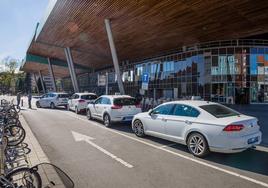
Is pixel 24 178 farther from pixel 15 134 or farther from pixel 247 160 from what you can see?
pixel 247 160

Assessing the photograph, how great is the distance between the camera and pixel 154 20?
66.1 ft

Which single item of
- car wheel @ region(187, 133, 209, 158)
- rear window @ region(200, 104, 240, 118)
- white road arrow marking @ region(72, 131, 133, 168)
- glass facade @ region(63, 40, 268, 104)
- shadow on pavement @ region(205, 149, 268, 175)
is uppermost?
glass facade @ region(63, 40, 268, 104)

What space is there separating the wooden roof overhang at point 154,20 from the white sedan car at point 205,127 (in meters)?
9.99

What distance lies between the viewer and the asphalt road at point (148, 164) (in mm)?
5531

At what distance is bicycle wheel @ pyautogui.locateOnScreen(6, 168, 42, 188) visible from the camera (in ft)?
13.8

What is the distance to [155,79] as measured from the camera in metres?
39.2

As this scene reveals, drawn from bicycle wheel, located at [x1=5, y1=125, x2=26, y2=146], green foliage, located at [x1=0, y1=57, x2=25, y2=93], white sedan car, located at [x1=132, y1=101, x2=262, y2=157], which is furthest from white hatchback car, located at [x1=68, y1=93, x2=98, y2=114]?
green foliage, located at [x1=0, y1=57, x2=25, y2=93]

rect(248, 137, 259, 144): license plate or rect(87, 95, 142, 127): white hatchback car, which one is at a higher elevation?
rect(87, 95, 142, 127): white hatchback car

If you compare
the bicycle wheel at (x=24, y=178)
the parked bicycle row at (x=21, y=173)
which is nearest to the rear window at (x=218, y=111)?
the parked bicycle row at (x=21, y=173)

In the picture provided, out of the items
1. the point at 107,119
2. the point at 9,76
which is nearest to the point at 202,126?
the point at 107,119

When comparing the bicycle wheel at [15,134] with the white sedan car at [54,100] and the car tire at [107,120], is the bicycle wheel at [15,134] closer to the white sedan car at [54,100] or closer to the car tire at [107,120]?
the car tire at [107,120]

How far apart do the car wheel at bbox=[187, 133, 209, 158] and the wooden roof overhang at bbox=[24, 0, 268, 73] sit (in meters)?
11.0

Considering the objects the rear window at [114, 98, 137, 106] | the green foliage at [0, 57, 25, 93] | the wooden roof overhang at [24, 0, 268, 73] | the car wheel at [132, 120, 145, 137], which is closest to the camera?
the car wheel at [132, 120, 145, 137]

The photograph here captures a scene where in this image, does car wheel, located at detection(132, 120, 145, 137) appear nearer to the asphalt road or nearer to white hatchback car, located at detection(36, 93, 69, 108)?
the asphalt road
